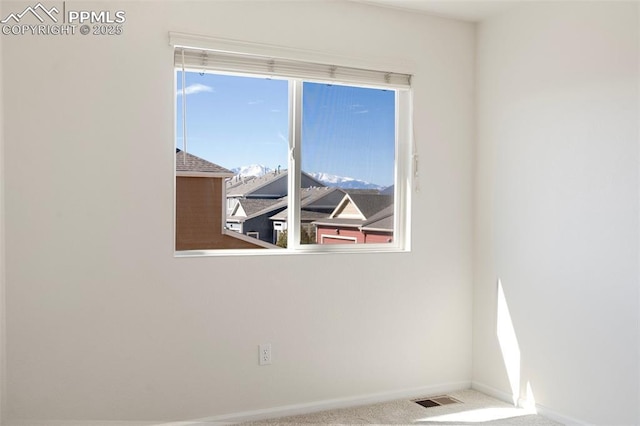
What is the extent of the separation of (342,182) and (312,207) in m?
0.26

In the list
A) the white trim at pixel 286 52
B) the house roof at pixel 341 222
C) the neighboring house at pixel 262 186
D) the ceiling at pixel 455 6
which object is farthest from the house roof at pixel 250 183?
the ceiling at pixel 455 6

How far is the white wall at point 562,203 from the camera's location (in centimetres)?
300

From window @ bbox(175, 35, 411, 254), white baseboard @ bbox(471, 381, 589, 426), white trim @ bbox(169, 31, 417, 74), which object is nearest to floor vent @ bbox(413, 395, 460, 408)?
white baseboard @ bbox(471, 381, 589, 426)

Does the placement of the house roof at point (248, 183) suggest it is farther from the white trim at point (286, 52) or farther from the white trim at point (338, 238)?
the white trim at point (286, 52)

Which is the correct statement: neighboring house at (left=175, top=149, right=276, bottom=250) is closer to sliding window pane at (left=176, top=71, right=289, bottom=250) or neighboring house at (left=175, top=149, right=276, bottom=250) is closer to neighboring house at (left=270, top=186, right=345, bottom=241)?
sliding window pane at (left=176, top=71, right=289, bottom=250)

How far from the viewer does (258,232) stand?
3.46 meters

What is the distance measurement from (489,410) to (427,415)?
40 cm

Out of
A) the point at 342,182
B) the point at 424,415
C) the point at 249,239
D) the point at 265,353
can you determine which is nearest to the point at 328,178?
the point at 342,182

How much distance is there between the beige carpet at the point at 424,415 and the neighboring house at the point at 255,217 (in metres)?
1.03

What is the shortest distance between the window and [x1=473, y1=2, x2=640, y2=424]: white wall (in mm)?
611

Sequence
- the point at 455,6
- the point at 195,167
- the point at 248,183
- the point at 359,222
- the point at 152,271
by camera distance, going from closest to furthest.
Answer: the point at 152,271, the point at 195,167, the point at 248,183, the point at 455,6, the point at 359,222

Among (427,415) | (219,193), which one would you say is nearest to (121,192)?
(219,193)

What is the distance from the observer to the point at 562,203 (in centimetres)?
333

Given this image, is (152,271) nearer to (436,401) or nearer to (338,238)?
(338,238)
